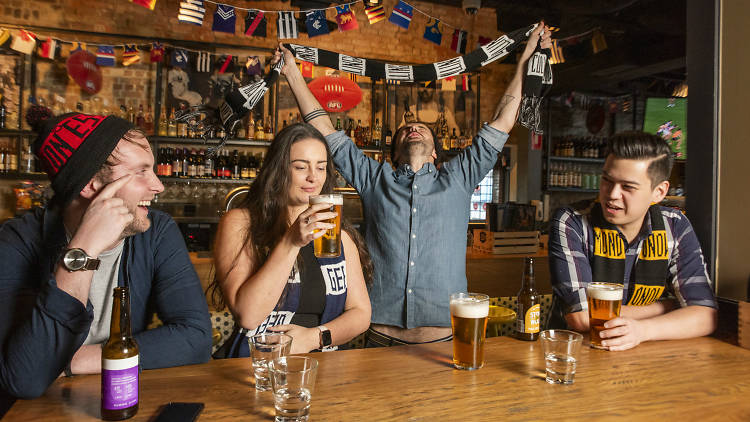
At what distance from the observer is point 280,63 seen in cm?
250

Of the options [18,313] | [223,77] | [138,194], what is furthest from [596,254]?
[223,77]

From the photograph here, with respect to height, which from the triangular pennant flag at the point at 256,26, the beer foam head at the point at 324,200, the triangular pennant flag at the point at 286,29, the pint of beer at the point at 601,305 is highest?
the triangular pennant flag at the point at 256,26

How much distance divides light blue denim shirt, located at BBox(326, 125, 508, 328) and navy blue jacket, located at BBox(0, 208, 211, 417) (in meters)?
0.97

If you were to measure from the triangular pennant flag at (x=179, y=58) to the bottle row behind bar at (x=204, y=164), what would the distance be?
3.02ft

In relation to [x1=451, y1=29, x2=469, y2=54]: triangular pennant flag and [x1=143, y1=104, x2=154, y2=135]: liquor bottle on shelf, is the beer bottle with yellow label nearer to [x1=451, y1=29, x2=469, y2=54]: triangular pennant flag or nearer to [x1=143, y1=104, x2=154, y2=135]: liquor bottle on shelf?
[x1=451, y1=29, x2=469, y2=54]: triangular pennant flag

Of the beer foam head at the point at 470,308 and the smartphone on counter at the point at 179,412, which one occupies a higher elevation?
the beer foam head at the point at 470,308

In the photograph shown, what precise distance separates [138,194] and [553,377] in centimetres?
117

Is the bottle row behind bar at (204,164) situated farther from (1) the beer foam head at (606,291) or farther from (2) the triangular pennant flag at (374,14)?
(1) the beer foam head at (606,291)

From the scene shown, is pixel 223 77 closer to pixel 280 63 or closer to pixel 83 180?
pixel 280 63

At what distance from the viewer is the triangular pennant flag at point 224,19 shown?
4184 millimetres

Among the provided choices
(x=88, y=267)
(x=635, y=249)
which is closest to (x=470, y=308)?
(x=88, y=267)

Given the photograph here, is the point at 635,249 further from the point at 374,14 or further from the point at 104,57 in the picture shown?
the point at 104,57

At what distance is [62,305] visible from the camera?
1.13 m

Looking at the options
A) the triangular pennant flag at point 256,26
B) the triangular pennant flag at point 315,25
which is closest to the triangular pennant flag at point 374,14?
the triangular pennant flag at point 315,25
